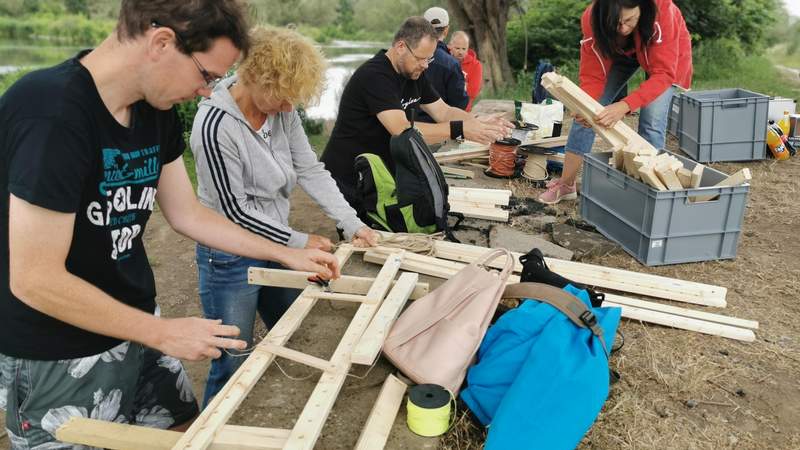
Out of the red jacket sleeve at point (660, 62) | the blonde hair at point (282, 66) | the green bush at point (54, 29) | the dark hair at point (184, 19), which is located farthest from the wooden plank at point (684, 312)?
the green bush at point (54, 29)

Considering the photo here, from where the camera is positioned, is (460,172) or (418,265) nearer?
(418,265)

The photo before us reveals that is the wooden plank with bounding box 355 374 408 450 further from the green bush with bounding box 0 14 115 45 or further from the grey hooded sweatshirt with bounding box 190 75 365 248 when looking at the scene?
the green bush with bounding box 0 14 115 45

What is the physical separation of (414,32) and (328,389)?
2795 mm

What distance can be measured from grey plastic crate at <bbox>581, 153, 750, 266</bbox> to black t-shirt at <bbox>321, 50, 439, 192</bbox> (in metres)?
1.78

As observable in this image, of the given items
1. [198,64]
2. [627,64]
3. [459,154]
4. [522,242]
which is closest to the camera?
[198,64]

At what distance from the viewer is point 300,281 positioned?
10.2 feet

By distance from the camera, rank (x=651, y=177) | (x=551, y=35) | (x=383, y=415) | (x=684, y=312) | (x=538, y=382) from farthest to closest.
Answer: (x=551, y=35) → (x=651, y=177) → (x=684, y=312) → (x=383, y=415) → (x=538, y=382)

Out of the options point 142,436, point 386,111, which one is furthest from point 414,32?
point 142,436

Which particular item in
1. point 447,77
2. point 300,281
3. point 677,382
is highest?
point 447,77

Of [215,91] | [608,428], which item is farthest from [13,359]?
[608,428]

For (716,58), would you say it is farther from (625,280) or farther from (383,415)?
(383,415)

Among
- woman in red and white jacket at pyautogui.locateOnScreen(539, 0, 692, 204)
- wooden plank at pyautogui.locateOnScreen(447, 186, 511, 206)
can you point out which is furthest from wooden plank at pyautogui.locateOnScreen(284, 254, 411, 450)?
woman in red and white jacket at pyautogui.locateOnScreen(539, 0, 692, 204)

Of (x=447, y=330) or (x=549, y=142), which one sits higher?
(x=447, y=330)

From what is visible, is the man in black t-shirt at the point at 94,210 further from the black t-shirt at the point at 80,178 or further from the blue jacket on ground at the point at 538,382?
the blue jacket on ground at the point at 538,382
